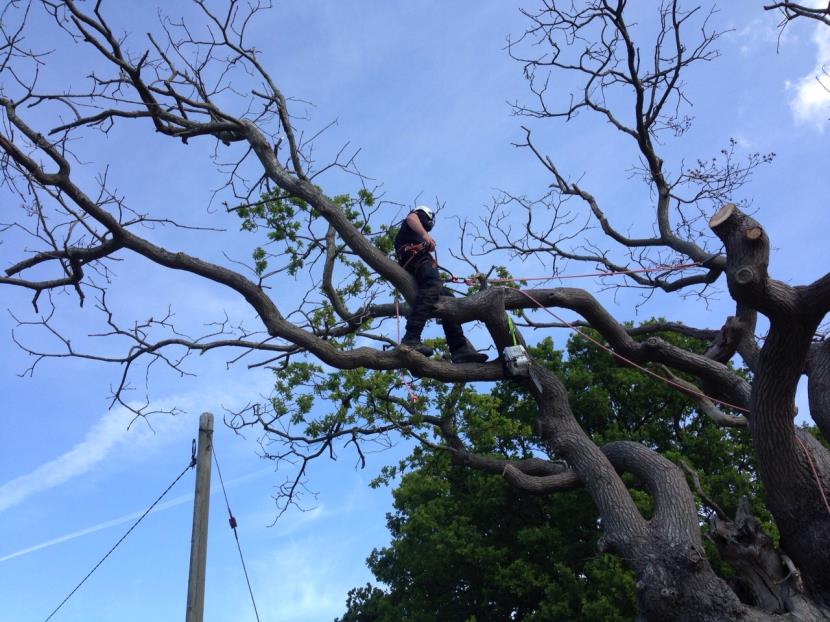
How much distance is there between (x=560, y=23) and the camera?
9805 millimetres

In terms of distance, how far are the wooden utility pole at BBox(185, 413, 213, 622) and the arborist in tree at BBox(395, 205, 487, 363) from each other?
324 cm

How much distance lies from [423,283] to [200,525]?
12.4ft

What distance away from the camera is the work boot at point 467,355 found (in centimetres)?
748

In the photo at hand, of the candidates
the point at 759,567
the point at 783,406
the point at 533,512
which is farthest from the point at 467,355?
the point at 533,512

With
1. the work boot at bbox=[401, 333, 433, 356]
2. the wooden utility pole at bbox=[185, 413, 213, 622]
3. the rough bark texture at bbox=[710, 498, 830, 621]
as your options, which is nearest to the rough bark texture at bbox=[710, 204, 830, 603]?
the rough bark texture at bbox=[710, 498, 830, 621]

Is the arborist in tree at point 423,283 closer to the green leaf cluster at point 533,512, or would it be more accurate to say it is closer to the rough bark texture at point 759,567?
→ the rough bark texture at point 759,567

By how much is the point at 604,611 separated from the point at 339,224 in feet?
27.7

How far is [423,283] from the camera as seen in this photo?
734 centimetres

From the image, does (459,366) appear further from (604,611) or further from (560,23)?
(604,611)

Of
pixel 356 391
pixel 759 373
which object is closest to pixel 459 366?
pixel 759 373

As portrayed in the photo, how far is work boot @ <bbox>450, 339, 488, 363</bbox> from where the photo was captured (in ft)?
24.5

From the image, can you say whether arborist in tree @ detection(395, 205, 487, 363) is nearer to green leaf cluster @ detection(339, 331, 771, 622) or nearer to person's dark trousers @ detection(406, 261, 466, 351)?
person's dark trousers @ detection(406, 261, 466, 351)

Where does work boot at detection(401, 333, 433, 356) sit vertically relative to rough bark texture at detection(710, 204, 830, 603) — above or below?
above

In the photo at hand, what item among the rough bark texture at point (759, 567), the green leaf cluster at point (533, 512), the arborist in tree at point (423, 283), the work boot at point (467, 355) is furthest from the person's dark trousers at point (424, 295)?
the green leaf cluster at point (533, 512)
